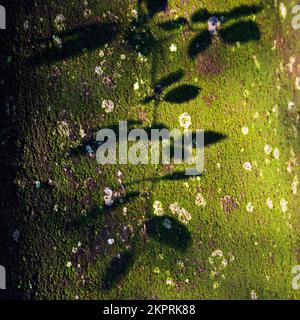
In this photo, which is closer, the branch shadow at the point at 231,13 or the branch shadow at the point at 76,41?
the branch shadow at the point at 76,41

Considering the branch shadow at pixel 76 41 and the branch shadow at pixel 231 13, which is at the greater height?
the branch shadow at pixel 231 13

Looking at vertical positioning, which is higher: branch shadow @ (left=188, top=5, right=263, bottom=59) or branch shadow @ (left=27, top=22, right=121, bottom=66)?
branch shadow @ (left=188, top=5, right=263, bottom=59)

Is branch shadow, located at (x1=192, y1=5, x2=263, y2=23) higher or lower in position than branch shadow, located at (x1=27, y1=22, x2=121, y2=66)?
higher

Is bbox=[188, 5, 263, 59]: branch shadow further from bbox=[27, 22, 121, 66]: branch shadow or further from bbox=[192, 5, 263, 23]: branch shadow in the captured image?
bbox=[27, 22, 121, 66]: branch shadow

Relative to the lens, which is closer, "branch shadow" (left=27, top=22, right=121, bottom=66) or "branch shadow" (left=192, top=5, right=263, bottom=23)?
"branch shadow" (left=27, top=22, right=121, bottom=66)

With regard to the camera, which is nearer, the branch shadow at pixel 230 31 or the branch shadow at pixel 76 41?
the branch shadow at pixel 76 41

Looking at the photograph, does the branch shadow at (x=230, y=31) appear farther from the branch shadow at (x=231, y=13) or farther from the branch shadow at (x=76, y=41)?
the branch shadow at (x=76, y=41)

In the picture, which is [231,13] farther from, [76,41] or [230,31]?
[76,41]

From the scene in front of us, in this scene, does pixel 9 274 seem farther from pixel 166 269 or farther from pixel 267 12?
pixel 267 12

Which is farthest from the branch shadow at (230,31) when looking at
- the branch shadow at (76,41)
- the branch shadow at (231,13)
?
the branch shadow at (76,41)

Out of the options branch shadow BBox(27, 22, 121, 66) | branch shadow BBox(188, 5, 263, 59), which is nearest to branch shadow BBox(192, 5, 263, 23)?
branch shadow BBox(188, 5, 263, 59)

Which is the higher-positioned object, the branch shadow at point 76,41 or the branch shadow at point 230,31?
the branch shadow at point 230,31
